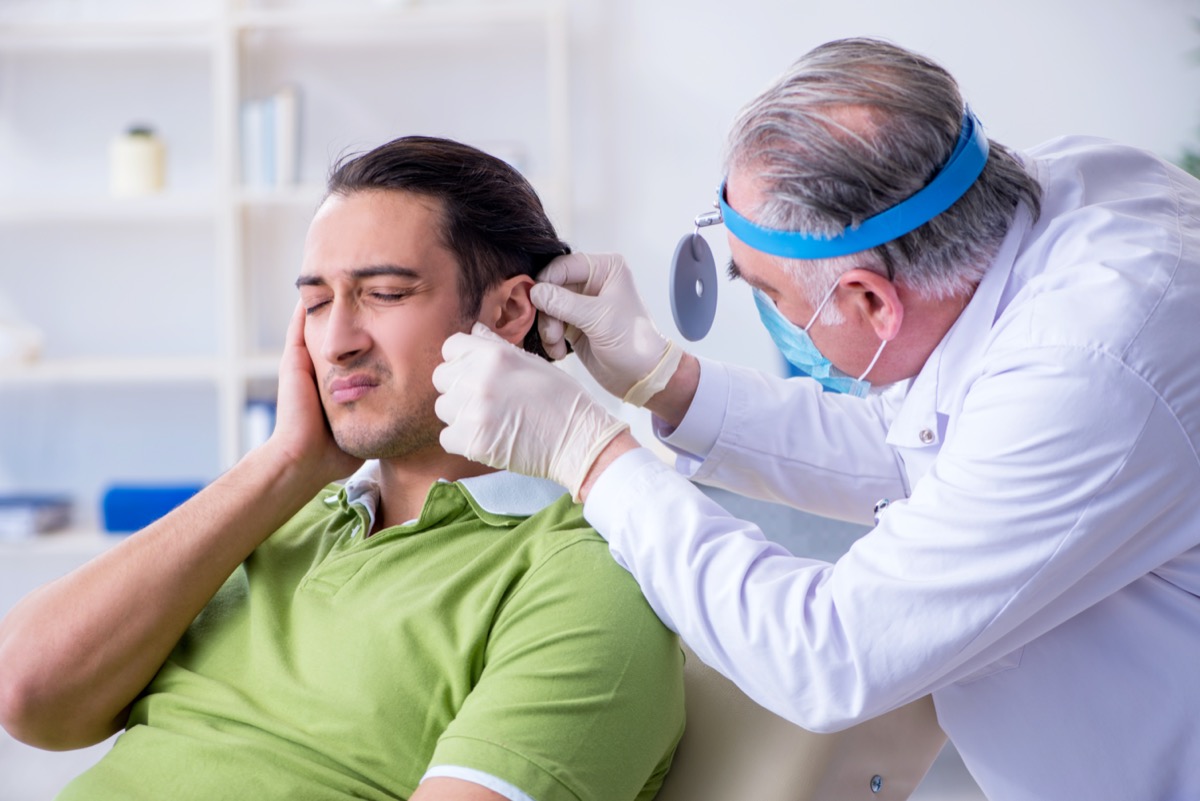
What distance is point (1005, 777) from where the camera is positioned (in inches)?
49.9

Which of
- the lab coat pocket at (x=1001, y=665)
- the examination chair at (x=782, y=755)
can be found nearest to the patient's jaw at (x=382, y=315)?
the examination chair at (x=782, y=755)

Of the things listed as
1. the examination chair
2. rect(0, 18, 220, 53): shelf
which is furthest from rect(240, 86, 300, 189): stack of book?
the examination chair

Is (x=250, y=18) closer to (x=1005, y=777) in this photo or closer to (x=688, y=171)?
(x=688, y=171)

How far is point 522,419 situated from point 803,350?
0.39m

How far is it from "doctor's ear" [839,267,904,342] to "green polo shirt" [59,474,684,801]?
15.2 inches

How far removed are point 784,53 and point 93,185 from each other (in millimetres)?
2285

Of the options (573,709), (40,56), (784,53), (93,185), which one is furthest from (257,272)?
(573,709)

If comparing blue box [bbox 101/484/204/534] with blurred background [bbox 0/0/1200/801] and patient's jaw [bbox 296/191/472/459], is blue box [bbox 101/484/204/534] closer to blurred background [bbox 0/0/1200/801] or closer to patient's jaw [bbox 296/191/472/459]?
blurred background [bbox 0/0/1200/801]

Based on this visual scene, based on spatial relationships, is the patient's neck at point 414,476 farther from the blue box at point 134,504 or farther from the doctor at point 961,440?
the blue box at point 134,504

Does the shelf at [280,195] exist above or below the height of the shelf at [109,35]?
below

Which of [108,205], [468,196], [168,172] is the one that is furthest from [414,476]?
[168,172]

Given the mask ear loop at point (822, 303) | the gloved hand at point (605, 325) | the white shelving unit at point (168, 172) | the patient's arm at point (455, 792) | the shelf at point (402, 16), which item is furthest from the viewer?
the white shelving unit at point (168, 172)

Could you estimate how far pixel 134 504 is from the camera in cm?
357

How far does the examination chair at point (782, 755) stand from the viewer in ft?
3.86
